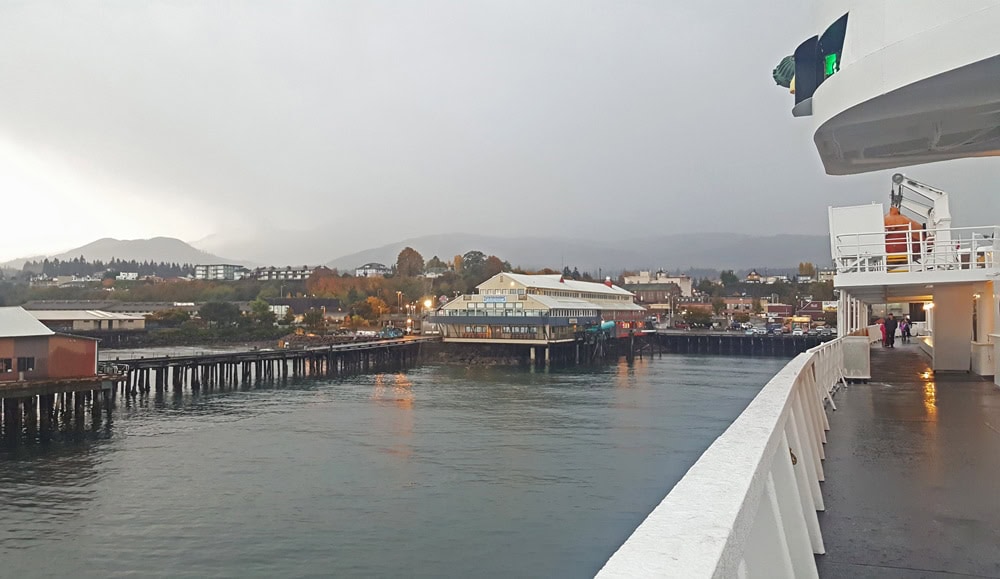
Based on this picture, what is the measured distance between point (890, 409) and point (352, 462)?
1432cm

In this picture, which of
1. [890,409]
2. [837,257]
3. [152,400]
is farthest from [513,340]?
[890,409]

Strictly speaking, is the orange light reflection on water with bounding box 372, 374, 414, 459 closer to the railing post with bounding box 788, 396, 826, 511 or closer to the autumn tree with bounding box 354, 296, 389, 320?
the railing post with bounding box 788, 396, 826, 511

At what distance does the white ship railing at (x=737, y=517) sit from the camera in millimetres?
1380

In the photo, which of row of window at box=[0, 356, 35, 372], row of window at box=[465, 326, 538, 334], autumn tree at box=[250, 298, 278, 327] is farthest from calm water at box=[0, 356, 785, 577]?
autumn tree at box=[250, 298, 278, 327]

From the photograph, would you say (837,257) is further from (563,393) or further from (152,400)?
(152,400)

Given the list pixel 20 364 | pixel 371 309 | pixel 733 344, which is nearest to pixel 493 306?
pixel 733 344

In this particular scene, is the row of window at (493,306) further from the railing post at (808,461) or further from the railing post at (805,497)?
the railing post at (805,497)

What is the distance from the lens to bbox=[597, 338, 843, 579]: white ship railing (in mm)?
1380

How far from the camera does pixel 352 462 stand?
63.3 feet

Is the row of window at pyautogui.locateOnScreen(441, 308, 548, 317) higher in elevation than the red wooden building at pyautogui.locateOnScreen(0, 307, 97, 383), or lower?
higher

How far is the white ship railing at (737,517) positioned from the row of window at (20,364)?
28.0 meters

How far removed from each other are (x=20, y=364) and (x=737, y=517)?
96.7ft

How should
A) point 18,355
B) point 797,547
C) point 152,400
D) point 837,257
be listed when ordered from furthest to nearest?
point 152,400
point 18,355
point 837,257
point 797,547

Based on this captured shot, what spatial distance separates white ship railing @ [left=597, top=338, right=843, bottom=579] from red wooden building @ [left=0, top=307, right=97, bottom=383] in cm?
2774
